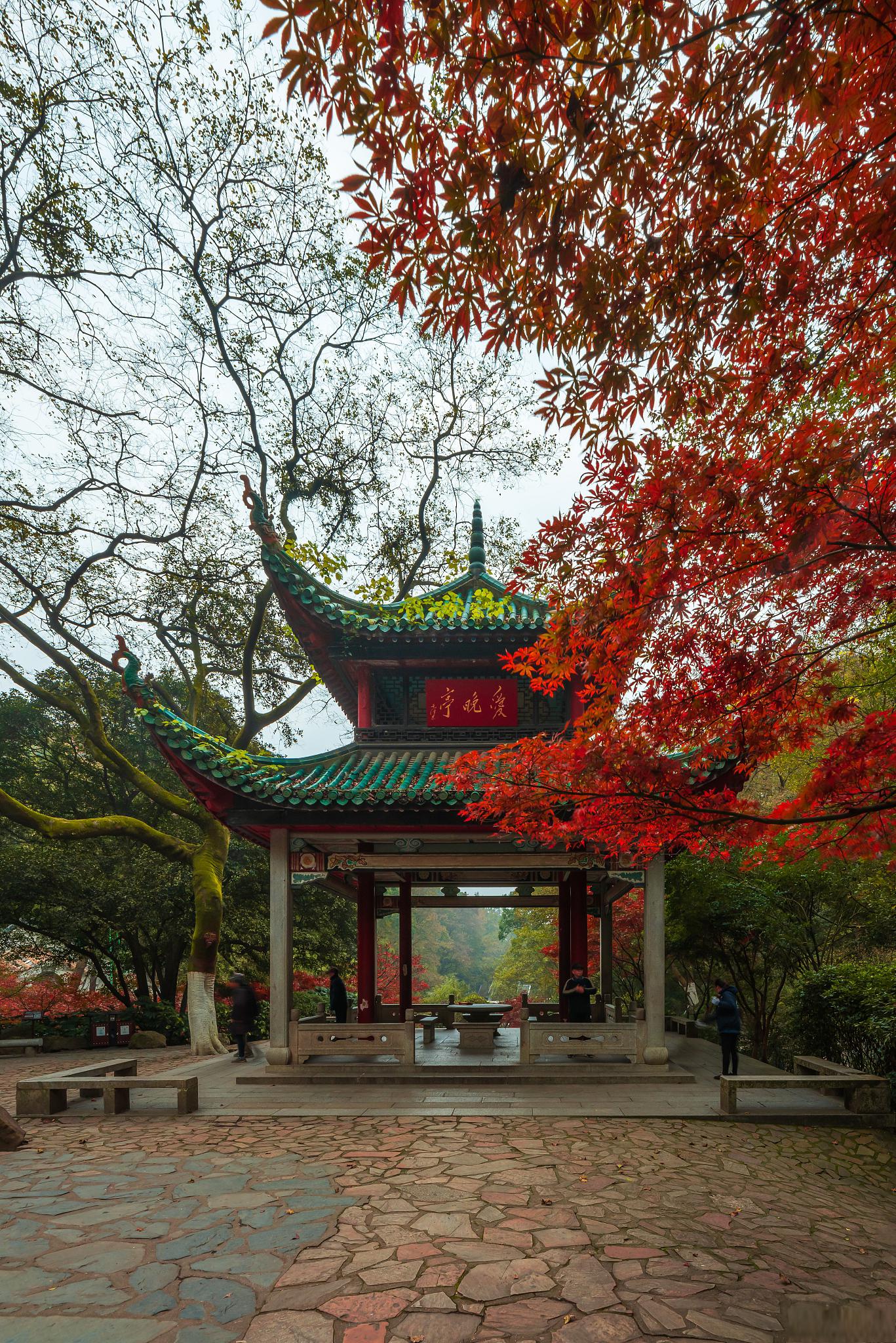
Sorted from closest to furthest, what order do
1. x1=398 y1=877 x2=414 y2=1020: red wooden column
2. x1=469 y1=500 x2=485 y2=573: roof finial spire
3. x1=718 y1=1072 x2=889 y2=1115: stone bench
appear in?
1. x1=718 y1=1072 x2=889 y2=1115: stone bench
2. x1=398 y1=877 x2=414 y2=1020: red wooden column
3. x1=469 y1=500 x2=485 y2=573: roof finial spire

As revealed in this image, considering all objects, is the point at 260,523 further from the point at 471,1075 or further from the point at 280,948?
the point at 471,1075

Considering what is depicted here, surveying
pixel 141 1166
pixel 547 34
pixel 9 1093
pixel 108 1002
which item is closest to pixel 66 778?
pixel 108 1002

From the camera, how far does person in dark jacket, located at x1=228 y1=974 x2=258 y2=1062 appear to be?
1115cm

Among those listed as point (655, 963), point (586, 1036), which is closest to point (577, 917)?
point (655, 963)

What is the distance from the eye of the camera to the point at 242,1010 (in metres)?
11.3

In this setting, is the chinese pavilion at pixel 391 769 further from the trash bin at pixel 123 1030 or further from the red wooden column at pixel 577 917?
the trash bin at pixel 123 1030

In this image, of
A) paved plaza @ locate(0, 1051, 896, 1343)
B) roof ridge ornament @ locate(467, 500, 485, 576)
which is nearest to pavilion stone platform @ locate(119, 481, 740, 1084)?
roof ridge ornament @ locate(467, 500, 485, 576)

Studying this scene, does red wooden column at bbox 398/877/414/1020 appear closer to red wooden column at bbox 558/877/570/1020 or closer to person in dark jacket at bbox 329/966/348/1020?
person in dark jacket at bbox 329/966/348/1020

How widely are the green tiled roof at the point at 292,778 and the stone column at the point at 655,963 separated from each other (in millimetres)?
2927

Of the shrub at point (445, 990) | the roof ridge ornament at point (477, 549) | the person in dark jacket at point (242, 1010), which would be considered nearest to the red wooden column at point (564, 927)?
the person in dark jacket at point (242, 1010)

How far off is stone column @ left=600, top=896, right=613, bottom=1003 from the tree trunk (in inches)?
264

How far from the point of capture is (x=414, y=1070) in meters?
9.41

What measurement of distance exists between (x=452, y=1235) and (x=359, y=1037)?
17.6ft

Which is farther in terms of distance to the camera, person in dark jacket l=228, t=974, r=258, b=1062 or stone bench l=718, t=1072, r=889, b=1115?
person in dark jacket l=228, t=974, r=258, b=1062
